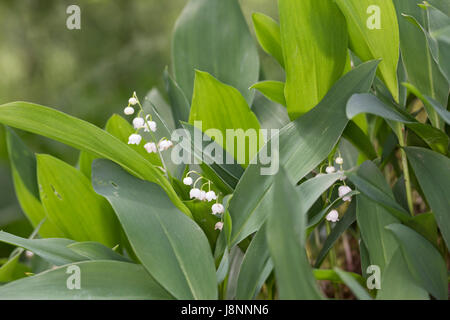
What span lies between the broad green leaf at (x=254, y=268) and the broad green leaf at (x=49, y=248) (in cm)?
19

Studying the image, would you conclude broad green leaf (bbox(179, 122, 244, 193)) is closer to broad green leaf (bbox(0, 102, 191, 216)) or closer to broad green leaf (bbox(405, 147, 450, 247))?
broad green leaf (bbox(0, 102, 191, 216))

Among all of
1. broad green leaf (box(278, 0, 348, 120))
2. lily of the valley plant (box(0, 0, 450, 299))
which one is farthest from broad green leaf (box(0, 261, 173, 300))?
broad green leaf (box(278, 0, 348, 120))

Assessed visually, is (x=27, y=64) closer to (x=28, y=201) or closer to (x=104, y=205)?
(x=28, y=201)

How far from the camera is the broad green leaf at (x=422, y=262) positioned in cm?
40

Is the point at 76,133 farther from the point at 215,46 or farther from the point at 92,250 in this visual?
the point at 215,46

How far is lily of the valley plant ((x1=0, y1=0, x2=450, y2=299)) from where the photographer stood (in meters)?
0.41

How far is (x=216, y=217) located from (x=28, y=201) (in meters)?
0.35

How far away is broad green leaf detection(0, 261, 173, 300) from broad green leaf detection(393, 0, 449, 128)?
0.38 meters

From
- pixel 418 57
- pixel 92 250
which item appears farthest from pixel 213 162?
pixel 418 57

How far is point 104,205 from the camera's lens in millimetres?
599

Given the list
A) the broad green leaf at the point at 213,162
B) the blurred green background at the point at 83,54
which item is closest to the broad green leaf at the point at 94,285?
the broad green leaf at the point at 213,162

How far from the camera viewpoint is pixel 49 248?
0.49 meters

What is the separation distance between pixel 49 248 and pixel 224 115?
9.9 inches
